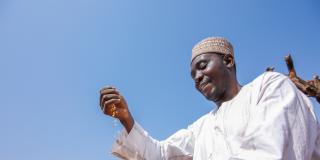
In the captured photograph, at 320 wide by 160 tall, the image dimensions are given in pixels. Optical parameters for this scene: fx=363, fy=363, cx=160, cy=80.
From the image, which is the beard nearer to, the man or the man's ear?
the man

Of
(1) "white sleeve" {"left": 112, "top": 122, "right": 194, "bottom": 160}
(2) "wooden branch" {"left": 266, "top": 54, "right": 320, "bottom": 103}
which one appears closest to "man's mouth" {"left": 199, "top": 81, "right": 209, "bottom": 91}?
(1) "white sleeve" {"left": 112, "top": 122, "right": 194, "bottom": 160}

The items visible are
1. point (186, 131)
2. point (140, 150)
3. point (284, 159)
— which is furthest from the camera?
point (186, 131)

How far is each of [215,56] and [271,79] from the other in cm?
101

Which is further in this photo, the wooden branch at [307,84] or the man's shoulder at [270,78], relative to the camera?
the wooden branch at [307,84]

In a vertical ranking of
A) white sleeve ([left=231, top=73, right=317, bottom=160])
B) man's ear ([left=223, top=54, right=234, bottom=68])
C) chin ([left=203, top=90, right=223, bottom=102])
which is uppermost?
man's ear ([left=223, top=54, right=234, bottom=68])

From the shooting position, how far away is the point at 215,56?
385 centimetres

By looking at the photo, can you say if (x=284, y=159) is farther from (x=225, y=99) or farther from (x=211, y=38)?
(x=211, y=38)

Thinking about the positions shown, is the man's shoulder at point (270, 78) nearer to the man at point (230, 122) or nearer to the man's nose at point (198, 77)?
the man at point (230, 122)

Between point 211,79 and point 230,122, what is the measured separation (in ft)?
2.07

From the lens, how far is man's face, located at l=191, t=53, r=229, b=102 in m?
3.59

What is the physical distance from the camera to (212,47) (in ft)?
12.9

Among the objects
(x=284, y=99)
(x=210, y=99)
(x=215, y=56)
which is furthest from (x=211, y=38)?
(x=284, y=99)

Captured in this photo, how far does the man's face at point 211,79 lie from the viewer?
359cm

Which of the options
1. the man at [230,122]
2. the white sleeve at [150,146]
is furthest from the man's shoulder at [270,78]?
the white sleeve at [150,146]
